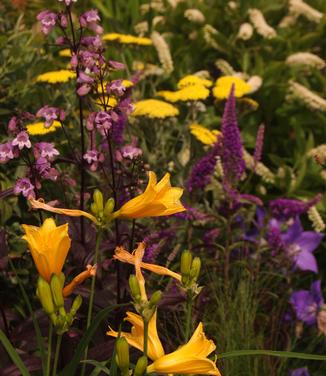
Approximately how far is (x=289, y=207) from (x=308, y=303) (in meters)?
0.37

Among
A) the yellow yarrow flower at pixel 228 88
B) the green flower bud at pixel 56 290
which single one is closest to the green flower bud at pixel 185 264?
the green flower bud at pixel 56 290

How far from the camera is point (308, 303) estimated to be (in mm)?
2947

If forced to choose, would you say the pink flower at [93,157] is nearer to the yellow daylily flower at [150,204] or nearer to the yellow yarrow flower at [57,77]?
the yellow daylily flower at [150,204]

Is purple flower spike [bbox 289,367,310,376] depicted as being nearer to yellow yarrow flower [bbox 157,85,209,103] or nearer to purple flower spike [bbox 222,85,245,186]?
purple flower spike [bbox 222,85,245,186]

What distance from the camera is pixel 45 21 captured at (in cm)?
217

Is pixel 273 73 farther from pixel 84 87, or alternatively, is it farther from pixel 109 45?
pixel 84 87

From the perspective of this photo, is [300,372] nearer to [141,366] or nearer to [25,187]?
[25,187]

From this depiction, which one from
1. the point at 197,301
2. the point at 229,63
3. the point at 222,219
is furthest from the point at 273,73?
the point at 197,301

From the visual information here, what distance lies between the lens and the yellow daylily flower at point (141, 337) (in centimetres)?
137

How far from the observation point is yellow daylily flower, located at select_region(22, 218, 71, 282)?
4.31 ft

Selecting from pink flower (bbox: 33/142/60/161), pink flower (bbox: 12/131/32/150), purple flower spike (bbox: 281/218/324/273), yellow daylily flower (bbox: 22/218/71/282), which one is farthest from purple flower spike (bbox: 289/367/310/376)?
yellow daylily flower (bbox: 22/218/71/282)

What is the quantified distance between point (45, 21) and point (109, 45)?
7.31 ft

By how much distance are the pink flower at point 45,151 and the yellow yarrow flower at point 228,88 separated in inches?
63.8

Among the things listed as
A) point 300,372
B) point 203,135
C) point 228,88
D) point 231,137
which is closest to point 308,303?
point 300,372
